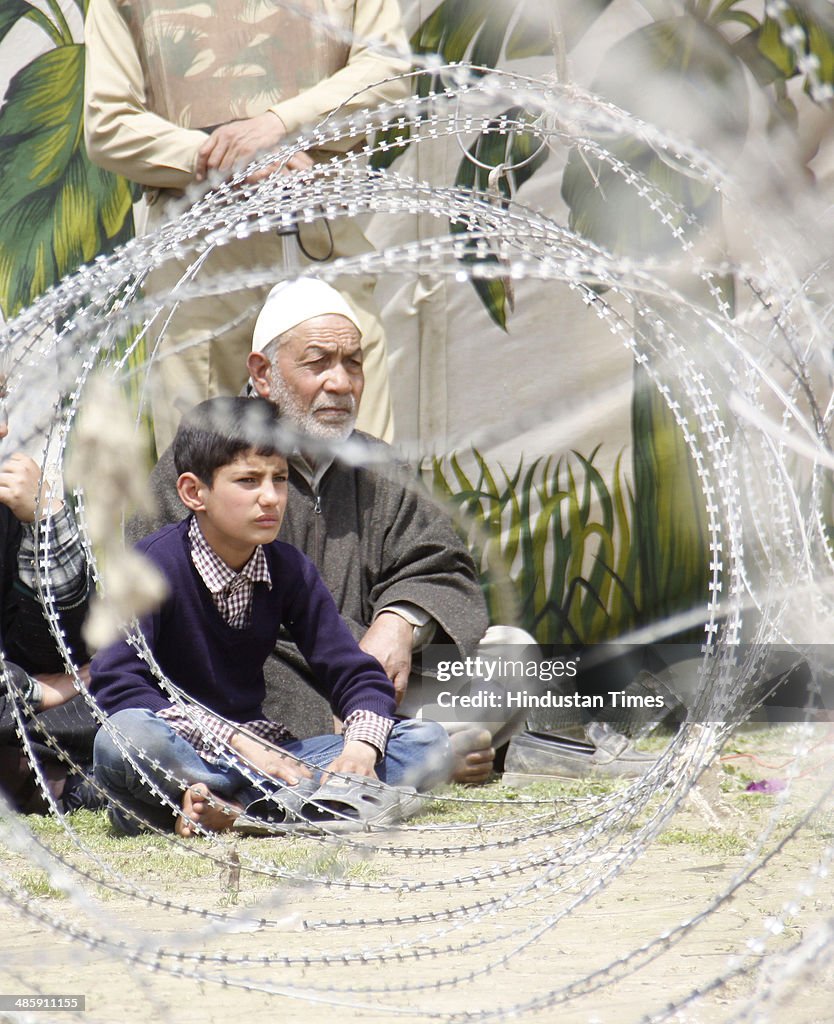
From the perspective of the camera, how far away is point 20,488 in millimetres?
3377

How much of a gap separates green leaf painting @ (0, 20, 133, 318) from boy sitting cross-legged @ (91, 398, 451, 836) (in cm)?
144

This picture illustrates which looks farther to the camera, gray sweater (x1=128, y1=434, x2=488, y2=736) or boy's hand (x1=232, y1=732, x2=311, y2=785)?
gray sweater (x1=128, y1=434, x2=488, y2=736)

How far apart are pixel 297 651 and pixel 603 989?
195 cm

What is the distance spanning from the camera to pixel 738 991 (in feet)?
6.71

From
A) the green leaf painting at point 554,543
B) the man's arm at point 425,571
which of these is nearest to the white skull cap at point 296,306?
the man's arm at point 425,571

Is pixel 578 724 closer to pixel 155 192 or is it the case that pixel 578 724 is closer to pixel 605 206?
pixel 605 206

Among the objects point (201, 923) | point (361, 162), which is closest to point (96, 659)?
point (201, 923)

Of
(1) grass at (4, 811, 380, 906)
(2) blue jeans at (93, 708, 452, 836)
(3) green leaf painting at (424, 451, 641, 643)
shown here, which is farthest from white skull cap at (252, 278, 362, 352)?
(1) grass at (4, 811, 380, 906)

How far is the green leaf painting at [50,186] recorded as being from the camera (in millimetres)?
4688

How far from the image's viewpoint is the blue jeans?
128 inches

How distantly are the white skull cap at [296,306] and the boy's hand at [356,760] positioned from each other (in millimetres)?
1309

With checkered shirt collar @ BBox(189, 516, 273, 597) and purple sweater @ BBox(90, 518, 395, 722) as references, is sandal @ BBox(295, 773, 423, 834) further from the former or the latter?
checkered shirt collar @ BBox(189, 516, 273, 597)

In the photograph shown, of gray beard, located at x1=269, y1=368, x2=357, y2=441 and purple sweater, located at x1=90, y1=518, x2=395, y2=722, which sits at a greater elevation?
gray beard, located at x1=269, y1=368, x2=357, y2=441

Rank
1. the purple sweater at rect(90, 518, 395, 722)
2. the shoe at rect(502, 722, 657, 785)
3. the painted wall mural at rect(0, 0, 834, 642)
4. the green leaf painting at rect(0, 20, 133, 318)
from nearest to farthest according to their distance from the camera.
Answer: the purple sweater at rect(90, 518, 395, 722), the shoe at rect(502, 722, 657, 785), the painted wall mural at rect(0, 0, 834, 642), the green leaf painting at rect(0, 20, 133, 318)
